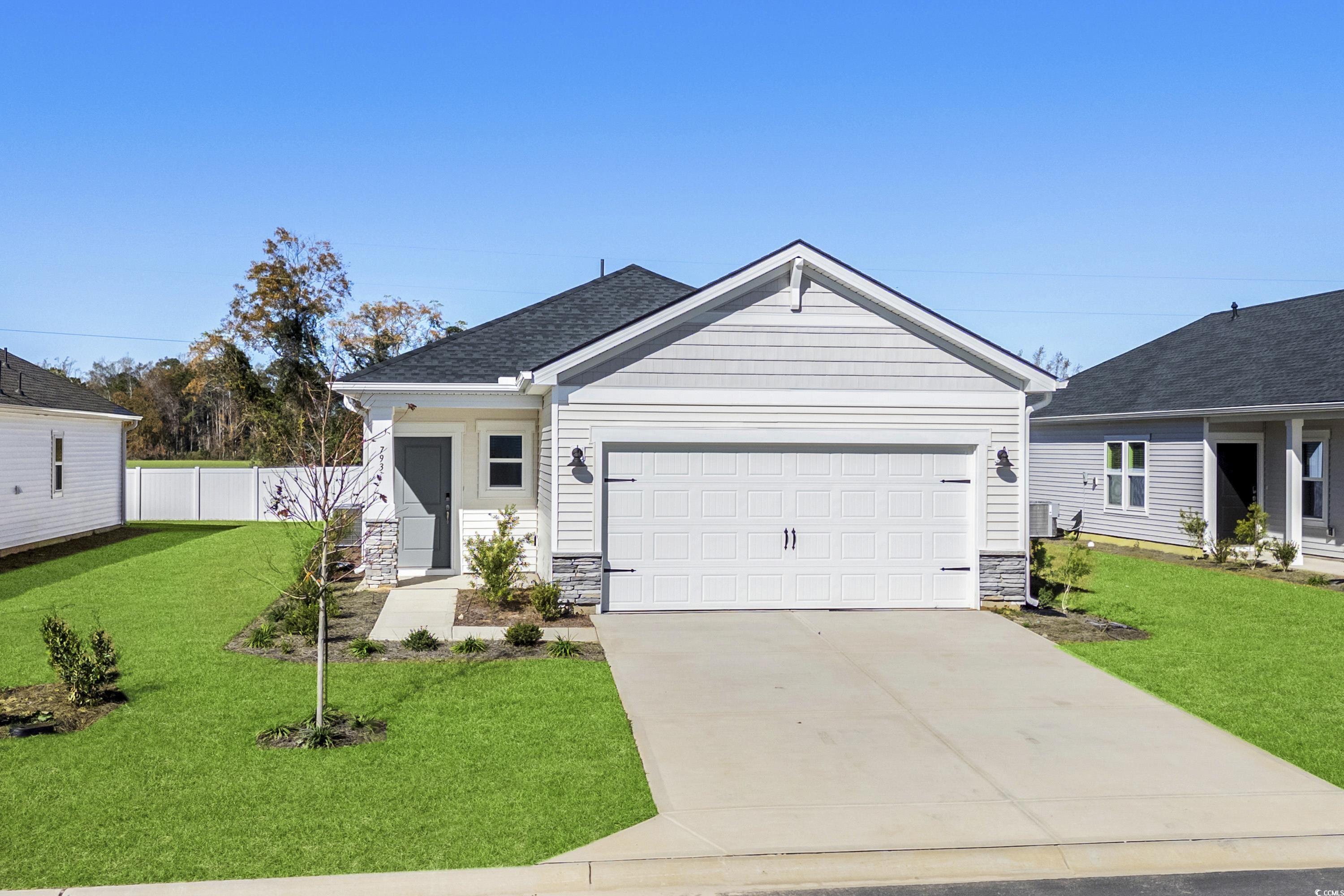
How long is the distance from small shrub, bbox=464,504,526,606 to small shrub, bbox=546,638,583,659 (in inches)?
93.7

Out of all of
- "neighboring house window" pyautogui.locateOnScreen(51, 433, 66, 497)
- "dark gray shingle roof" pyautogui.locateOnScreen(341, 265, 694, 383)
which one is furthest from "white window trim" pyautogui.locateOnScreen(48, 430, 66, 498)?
"dark gray shingle roof" pyautogui.locateOnScreen(341, 265, 694, 383)

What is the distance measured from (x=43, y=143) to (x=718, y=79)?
566 inches

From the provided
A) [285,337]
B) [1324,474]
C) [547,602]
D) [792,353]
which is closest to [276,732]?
[547,602]

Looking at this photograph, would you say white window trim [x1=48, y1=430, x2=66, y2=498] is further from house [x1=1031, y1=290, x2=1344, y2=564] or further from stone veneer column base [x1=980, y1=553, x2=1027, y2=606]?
house [x1=1031, y1=290, x2=1344, y2=564]

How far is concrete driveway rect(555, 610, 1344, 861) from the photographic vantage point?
17.6ft

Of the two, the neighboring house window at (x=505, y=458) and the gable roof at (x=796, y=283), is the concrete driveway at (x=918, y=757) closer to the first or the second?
the gable roof at (x=796, y=283)

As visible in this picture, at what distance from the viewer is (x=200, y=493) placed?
27.7 m

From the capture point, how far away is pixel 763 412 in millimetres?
12250

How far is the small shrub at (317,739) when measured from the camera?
6.59 metres

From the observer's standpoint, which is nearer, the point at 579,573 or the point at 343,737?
the point at 343,737

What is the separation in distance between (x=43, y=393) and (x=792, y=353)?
17.6 meters

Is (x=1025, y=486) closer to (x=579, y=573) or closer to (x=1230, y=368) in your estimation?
(x=579, y=573)

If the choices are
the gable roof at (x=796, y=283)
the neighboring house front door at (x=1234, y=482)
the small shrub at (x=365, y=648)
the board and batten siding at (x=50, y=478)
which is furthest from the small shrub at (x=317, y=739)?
the neighboring house front door at (x=1234, y=482)

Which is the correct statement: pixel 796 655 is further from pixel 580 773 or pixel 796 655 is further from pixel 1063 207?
pixel 1063 207
